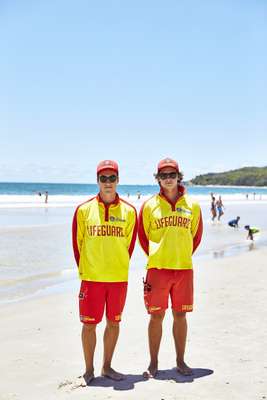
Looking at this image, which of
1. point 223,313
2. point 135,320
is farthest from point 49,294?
point 223,313

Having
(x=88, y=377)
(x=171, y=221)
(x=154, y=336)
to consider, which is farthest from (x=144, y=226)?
(x=88, y=377)

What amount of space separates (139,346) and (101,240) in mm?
1751

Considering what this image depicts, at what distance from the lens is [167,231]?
16.2ft

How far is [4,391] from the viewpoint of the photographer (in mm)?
4582

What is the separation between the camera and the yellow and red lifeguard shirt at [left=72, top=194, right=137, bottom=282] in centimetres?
471

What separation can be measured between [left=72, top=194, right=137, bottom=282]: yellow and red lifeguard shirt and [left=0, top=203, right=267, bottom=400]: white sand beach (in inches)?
40.0

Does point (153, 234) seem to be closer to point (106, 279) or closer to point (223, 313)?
point (106, 279)

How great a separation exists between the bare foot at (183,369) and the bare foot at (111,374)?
57 centimetres

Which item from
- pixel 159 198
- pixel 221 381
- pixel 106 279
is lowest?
pixel 221 381

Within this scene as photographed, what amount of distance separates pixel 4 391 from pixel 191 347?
2185 millimetres

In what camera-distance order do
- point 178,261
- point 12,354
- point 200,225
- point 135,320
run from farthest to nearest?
point 135,320 < point 12,354 < point 200,225 < point 178,261

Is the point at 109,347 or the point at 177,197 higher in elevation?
the point at 177,197

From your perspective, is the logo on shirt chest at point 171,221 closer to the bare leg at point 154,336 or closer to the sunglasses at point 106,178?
the sunglasses at point 106,178

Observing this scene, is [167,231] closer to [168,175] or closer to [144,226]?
[144,226]
